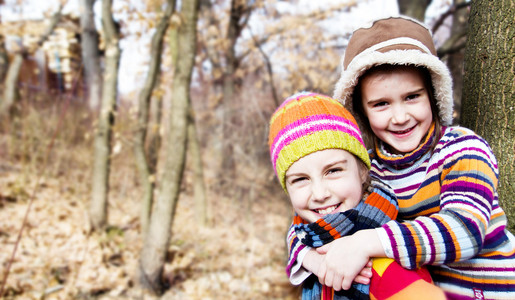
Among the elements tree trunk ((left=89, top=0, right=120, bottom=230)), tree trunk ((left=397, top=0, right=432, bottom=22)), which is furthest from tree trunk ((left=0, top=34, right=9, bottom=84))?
tree trunk ((left=397, top=0, right=432, bottom=22))

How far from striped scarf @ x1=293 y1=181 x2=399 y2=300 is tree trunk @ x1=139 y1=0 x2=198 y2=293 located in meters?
4.06

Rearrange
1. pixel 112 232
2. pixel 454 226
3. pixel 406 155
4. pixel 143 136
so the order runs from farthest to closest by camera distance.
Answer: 1. pixel 112 232
2. pixel 143 136
3. pixel 406 155
4. pixel 454 226

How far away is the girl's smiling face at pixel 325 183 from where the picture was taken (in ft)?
4.91

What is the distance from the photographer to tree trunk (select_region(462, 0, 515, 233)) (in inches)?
64.6

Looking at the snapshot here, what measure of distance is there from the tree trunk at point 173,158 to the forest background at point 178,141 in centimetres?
2

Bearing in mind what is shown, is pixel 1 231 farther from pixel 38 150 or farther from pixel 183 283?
pixel 183 283

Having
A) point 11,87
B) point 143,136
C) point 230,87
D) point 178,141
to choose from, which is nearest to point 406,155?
point 178,141

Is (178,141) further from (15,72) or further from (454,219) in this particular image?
(15,72)

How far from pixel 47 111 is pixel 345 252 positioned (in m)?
10.0

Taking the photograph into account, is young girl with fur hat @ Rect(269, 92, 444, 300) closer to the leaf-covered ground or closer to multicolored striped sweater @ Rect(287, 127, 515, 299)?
multicolored striped sweater @ Rect(287, 127, 515, 299)

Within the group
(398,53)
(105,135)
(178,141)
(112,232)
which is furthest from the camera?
(112,232)

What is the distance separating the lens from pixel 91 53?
10.8m

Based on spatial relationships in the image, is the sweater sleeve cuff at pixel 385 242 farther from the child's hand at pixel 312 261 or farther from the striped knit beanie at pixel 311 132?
the striped knit beanie at pixel 311 132

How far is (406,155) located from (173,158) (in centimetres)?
415
